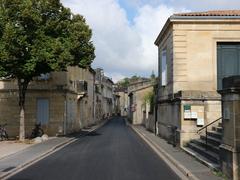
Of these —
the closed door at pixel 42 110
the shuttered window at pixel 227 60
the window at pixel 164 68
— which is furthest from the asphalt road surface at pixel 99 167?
the closed door at pixel 42 110

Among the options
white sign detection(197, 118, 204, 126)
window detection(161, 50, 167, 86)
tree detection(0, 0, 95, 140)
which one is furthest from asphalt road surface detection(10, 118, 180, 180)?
window detection(161, 50, 167, 86)

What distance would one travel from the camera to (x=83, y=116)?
2069 inches

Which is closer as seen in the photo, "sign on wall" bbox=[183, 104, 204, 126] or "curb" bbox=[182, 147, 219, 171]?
"curb" bbox=[182, 147, 219, 171]

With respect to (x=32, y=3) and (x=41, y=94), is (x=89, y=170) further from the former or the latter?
(x=41, y=94)

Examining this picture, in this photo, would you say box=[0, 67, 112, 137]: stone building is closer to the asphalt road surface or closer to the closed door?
the closed door

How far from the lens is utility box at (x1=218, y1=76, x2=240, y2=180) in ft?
40.8

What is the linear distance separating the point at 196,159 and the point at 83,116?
1401 inches

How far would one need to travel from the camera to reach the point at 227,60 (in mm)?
27766

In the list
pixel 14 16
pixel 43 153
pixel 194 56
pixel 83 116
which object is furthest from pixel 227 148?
pixel 83 116

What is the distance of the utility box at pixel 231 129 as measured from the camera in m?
12.4

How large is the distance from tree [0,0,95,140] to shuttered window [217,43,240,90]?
7.79 m

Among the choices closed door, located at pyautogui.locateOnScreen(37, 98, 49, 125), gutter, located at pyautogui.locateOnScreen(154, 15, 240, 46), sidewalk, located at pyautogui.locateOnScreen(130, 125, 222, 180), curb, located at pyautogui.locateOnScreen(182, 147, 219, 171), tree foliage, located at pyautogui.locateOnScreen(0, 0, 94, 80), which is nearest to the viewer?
sidewalk, located at pyautogui.locateOnScreen(130, 125, 222, 180)

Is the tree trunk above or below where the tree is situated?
below

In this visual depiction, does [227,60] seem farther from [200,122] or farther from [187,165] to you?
[187,165]
